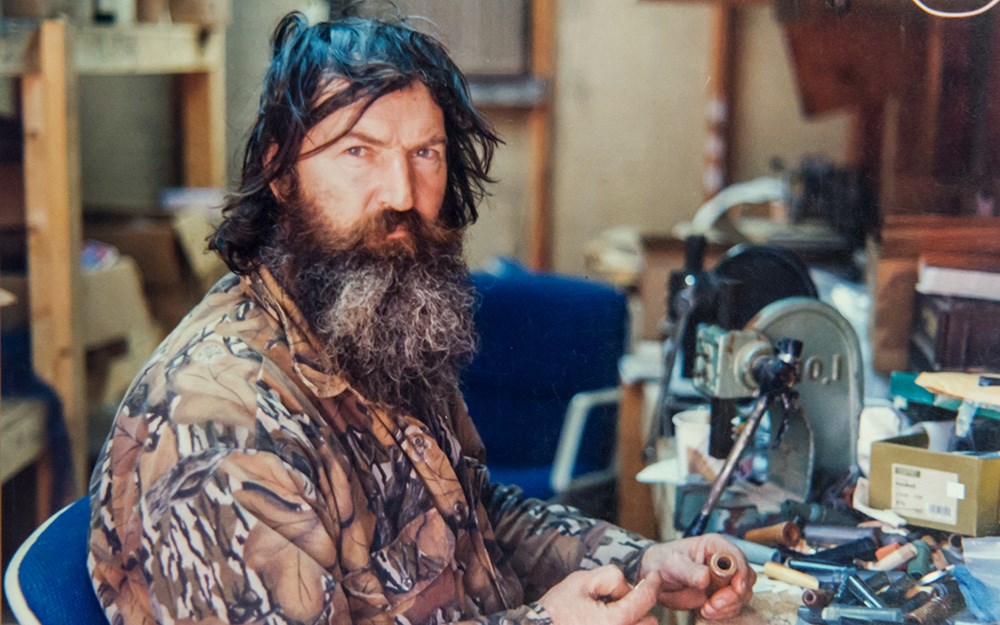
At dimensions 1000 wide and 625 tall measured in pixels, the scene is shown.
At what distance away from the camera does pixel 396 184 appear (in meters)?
1.63

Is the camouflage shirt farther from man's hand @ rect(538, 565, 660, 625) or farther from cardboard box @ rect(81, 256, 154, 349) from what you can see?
cardboard box @ rect(81, 256, 154, 349)

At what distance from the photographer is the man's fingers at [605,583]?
4.79 feet

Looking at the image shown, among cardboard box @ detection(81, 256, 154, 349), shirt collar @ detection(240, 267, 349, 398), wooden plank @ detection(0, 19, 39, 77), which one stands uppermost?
wooden plank @ detection(0, 19, 39, 77)

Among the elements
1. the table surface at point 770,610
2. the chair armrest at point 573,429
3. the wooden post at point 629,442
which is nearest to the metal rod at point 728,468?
the table surface at point 770,610

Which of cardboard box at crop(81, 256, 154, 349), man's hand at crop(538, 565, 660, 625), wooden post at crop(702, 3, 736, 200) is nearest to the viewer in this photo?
man's hand at crop(538, 565, 660, 625)

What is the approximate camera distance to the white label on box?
5.53 ft

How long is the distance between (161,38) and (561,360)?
154cm

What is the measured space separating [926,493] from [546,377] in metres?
1.55

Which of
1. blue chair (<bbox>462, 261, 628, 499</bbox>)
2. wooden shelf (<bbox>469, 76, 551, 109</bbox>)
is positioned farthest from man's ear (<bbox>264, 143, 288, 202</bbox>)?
wooden shelf (<bbox>469, 76, 551, 109</bbox>)

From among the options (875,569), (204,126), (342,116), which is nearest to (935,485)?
(875,569)

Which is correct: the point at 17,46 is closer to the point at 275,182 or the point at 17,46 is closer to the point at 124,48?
the point at 124,48

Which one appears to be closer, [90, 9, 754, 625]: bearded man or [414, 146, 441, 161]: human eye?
[90, 9, 754, 625]: bearded man

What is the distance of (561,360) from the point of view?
10.5 ft

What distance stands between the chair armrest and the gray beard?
1.43 m
